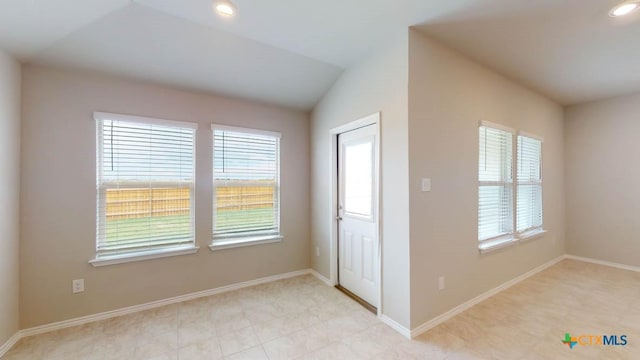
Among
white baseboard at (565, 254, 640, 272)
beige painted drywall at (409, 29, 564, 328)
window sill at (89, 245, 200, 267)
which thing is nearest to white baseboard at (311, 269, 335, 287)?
beige painted drywall at (409, 29, 564, 328)

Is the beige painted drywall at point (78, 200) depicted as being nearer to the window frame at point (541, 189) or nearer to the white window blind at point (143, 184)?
the white window blind at point (143, 184)

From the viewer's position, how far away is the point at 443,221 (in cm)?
246

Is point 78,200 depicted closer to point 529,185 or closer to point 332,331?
point 332,331

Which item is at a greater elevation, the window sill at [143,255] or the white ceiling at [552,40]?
the white ceiling at [552,40]

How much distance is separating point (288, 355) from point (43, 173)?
270cm

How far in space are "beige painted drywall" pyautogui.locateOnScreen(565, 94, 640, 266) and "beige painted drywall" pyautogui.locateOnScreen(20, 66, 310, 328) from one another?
5.76 meters

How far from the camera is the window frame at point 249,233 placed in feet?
10.2

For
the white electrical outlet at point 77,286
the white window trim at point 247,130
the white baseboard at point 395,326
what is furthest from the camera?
the white window trim at point 247,130

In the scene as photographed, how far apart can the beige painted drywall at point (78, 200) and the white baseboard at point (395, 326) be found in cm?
196

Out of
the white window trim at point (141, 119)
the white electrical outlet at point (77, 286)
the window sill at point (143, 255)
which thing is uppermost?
the white window trim at point (141, 119)

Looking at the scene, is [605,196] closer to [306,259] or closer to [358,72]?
[358,72]

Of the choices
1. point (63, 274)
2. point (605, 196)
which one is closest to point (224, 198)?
point (63, 274)

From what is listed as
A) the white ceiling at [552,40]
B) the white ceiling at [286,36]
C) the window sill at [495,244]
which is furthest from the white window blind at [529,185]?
the white ceiling at [286,36]

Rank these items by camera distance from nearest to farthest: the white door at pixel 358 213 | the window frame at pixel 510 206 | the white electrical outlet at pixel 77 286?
the white electrical outlet at pixel 77 286, the white door at pixel 358 213, the window frame at pixel 510 206
